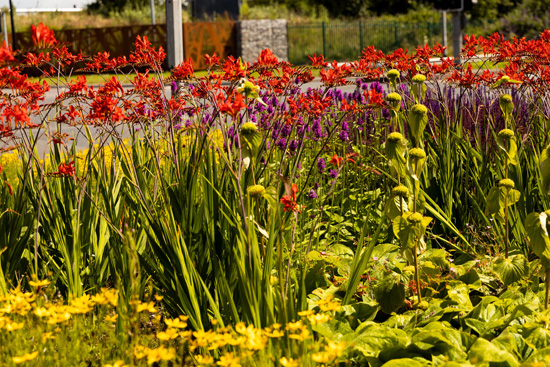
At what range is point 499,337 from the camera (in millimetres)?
2264

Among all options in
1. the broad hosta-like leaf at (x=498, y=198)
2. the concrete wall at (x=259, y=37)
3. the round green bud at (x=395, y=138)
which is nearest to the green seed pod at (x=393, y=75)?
the broad hosta-like leaf at (x=498, y=198)

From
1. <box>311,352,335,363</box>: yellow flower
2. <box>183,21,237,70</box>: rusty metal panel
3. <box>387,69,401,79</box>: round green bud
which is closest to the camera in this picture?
<box>311,352,335,363</box>: yellow flower

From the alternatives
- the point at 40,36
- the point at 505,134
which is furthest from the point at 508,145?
the point at 40,36

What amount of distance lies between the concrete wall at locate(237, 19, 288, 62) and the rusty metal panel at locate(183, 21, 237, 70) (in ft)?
1.19

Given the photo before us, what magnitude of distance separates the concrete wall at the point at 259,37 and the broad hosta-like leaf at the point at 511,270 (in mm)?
25020

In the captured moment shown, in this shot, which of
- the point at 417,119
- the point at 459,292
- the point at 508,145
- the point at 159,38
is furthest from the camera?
the point at 159,38

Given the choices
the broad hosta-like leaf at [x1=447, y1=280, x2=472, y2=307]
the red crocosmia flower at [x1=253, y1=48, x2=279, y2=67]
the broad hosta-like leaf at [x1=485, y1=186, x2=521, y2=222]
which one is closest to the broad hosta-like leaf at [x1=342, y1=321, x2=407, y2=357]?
the broad hosta-like leaf at [x1=447, y1=280, x2=472, y2=307]

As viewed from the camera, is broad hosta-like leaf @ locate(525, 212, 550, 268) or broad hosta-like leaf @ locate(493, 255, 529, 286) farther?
broad hosta-like leaf @ locate(493, 255, 529, 286)

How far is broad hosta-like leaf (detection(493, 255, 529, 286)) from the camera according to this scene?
2652mm

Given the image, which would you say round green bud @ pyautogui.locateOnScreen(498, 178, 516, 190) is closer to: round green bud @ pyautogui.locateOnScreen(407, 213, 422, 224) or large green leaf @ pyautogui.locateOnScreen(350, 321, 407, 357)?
round green bud @ pyautogui.locateOnScreen(407, 213, 422, 224)

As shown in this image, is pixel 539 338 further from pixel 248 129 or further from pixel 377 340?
pixel 248 129

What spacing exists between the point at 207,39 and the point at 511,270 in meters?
25.2

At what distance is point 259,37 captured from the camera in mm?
27844

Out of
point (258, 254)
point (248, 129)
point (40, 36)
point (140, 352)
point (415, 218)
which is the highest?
point (40, 36)
